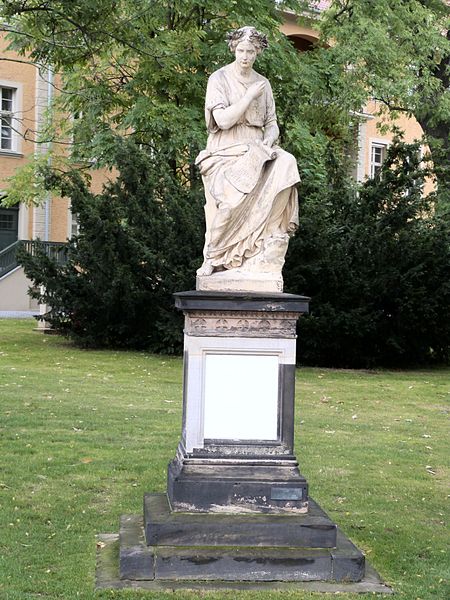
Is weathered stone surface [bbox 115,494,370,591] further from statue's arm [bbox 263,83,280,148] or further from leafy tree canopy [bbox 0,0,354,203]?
leafy tree canopy [bbox 0,0,354,203]

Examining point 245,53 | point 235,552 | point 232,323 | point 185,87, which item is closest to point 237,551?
point 235,552

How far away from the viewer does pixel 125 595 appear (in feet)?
18.4

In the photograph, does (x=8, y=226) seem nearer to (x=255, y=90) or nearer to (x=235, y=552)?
(x=255, y=90)

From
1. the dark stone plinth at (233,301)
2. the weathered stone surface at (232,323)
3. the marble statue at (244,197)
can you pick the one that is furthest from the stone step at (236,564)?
the marble statue at (244,197)

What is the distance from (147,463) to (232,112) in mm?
3932

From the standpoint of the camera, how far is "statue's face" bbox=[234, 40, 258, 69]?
6.79 meters

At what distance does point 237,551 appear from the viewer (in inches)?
236

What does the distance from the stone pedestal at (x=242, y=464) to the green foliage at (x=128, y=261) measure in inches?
431

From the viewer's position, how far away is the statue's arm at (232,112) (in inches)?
266

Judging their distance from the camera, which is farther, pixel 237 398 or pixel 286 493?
pixel 237 398

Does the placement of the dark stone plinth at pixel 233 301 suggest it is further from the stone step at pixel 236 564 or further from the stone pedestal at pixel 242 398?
the stone step at pixel 236 564

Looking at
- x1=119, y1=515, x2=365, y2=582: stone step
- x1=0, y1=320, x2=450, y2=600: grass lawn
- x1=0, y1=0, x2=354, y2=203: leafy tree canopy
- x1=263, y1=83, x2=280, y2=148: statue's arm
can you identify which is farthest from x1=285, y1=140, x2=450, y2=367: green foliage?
x1=119, y1=515, x2=365, y2=582: stone step

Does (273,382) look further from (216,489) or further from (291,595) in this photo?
(291,595)

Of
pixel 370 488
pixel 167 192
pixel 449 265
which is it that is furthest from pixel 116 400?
pixel 449 265
